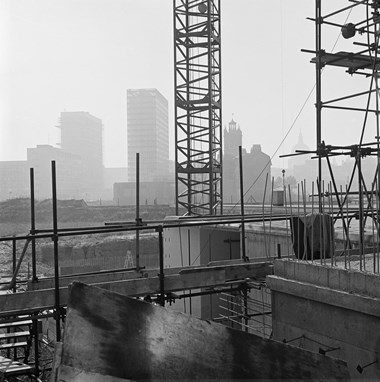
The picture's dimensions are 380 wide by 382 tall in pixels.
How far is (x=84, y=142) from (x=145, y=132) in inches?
1370

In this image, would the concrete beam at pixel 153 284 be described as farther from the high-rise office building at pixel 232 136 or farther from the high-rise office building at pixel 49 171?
the high-rise office building at pixel 49 171

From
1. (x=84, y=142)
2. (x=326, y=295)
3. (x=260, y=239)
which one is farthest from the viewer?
(x=84, y=142)

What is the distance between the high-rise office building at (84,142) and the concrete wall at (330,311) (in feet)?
513

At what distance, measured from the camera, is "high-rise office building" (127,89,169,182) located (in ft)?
470

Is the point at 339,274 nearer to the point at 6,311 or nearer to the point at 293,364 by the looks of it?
the point at 293,364

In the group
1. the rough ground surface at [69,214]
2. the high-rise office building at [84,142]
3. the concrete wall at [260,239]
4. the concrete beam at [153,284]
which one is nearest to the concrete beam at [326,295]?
the concrete beam at [153,284]

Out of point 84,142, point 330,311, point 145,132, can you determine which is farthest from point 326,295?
point 84,142

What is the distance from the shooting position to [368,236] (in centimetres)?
973

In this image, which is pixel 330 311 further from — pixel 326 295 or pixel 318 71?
pixel 318 71

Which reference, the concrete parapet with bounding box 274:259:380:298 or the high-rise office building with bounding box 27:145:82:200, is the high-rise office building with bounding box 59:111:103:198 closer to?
the high-rise office building with bounding box 27:145:82:200

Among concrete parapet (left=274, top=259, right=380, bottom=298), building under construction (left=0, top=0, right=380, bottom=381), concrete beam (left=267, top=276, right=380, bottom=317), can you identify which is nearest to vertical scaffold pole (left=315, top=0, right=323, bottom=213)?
building under construction (left=0, top=0, right=380, bottom=381)

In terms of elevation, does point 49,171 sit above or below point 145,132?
below

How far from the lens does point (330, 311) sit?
5.13m

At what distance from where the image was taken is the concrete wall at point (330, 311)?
471 cm
